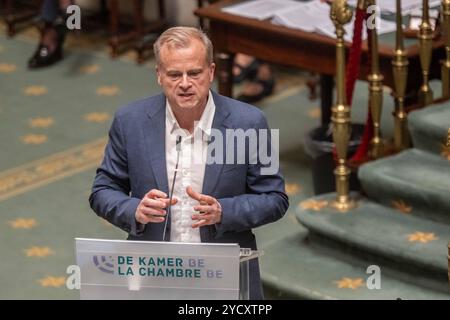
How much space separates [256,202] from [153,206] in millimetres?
340

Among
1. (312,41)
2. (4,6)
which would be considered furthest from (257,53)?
(4,6)

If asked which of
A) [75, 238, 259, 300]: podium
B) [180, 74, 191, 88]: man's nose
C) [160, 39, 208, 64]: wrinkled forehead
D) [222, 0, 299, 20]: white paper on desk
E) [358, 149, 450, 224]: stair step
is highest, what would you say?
[160, 39, 208, 64]: wrinkled forehead

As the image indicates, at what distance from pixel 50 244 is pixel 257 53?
1455 millimetres

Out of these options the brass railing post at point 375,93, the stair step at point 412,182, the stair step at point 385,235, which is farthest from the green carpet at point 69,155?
the brass railing post at point 375,93

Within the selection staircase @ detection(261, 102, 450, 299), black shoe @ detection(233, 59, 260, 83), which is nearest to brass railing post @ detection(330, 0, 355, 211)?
staircase @ detection(261, 102, 450, 299)

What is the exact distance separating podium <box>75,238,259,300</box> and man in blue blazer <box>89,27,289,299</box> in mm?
159

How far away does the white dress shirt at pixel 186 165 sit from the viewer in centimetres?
312

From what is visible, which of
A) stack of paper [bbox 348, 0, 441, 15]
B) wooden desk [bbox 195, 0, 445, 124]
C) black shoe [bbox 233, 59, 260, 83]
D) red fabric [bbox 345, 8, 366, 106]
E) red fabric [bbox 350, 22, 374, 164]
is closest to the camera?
red fabric [bbox 345, 8, 366, 106]

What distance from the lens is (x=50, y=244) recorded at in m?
5.61

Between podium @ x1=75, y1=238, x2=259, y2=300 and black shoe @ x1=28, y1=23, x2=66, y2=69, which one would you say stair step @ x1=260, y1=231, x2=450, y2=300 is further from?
black shoe @ x1=28, y1=23, x2=66, y2=69

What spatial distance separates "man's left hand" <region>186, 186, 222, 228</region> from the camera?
2.96 metres

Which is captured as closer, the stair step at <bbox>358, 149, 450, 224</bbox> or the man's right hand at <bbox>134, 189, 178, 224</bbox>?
the man's right hand at <bbox>134, 189, 178, 224</bbox>

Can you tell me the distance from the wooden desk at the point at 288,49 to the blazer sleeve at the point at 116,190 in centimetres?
244

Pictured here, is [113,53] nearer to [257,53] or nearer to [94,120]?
[94,120]
